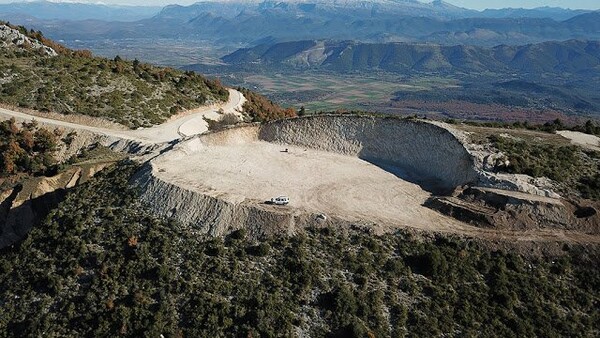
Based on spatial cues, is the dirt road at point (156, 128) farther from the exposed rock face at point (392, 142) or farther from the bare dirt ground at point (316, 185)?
the exposed rock face at point (392, 142)

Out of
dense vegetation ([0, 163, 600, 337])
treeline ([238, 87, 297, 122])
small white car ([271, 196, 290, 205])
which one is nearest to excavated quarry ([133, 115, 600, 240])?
small white car ([271, 196, 290, 205])

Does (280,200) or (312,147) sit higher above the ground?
(312,147)

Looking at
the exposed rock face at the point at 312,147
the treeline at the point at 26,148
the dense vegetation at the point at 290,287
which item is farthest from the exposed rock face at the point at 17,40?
the dense vegetation at the point at 290,287

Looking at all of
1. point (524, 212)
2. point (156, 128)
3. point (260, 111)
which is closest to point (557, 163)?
point (524, 212)

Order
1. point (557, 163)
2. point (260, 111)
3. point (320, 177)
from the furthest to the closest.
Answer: point (260, 111)
point (320, 177)
point (557, 163)

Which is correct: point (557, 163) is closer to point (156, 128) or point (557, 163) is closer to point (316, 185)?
point (316, 185)

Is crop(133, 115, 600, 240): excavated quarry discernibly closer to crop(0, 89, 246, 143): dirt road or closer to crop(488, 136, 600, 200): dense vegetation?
crop(488, 136, 600, 200): dense vegetation

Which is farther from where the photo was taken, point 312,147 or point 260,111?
point 260,111
